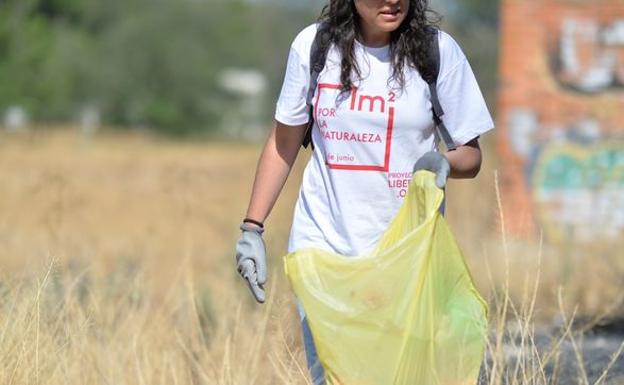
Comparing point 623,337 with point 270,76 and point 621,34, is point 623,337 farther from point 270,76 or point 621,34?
point 270,76

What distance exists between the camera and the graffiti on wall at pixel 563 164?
13164mm

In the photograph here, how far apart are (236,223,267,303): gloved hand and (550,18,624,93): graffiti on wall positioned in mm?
9577

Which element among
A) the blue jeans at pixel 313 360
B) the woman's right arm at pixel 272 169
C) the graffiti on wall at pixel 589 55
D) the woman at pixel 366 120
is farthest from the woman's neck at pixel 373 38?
the graffiti on wall at pixel 589 55

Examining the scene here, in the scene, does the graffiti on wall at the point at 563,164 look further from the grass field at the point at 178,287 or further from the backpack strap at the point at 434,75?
the backpack strap at the point at 434,75

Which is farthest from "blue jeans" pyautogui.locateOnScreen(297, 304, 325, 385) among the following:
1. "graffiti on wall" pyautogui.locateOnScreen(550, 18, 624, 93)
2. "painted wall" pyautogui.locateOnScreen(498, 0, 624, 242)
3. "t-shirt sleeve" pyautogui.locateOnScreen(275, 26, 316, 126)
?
"graffiti on wall" pyautogui.locateOnScreen(550, 18, 624, 93)

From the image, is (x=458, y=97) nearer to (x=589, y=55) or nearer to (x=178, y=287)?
(x=178, y=287)

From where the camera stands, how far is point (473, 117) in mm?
4082

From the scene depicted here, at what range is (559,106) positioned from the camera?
13.4 meters

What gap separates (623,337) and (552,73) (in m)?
6.86

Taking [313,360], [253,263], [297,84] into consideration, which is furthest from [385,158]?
[313,360]

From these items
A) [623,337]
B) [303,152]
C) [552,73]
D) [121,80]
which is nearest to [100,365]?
[623,337]

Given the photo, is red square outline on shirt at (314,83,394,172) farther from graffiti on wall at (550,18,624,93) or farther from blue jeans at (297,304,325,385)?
graffiti on wall at (550,18,624,93)

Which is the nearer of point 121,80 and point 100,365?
point 100,365

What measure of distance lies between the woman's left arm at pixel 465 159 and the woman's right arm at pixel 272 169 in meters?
0.50
